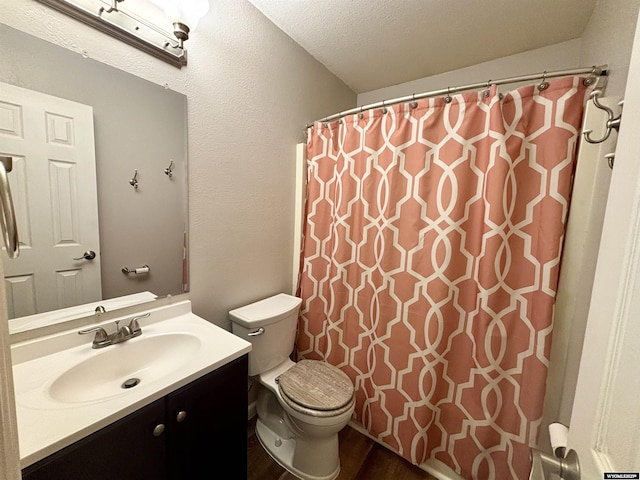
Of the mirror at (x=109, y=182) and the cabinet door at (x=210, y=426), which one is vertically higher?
the mirror at (x=109, y=182)

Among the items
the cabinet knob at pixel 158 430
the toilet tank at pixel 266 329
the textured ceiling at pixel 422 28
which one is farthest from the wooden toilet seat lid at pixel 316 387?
the textured ceiling at pixel 422 28

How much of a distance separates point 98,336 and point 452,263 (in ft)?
4.96

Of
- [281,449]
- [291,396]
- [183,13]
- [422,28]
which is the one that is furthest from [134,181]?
[422,28]

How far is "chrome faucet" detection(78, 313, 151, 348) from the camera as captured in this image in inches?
35.9

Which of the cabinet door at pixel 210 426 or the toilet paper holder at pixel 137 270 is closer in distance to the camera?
the cabinet door at pixel 210 426

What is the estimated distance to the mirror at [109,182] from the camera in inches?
30.6

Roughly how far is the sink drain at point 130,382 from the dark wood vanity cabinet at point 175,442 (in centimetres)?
26

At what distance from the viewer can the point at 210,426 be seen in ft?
2.87

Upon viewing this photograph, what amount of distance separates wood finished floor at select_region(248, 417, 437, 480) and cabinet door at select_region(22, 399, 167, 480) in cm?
74

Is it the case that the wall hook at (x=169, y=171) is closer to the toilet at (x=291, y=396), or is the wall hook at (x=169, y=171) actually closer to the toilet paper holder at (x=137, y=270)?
the toilet paper holder at (x=137, y=270)

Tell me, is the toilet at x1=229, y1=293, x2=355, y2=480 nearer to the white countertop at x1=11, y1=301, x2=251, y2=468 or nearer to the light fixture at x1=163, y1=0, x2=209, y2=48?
the white countertop at x1=11, y1=301, x2=251, y2=468

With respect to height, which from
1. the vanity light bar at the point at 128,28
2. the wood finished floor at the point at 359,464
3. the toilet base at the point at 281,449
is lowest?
the wood finished floor at the point at 359,464

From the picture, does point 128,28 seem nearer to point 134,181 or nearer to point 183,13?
point 183,13

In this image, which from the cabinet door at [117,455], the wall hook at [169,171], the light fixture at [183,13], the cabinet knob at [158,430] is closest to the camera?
the cabinet door at [117,455]
